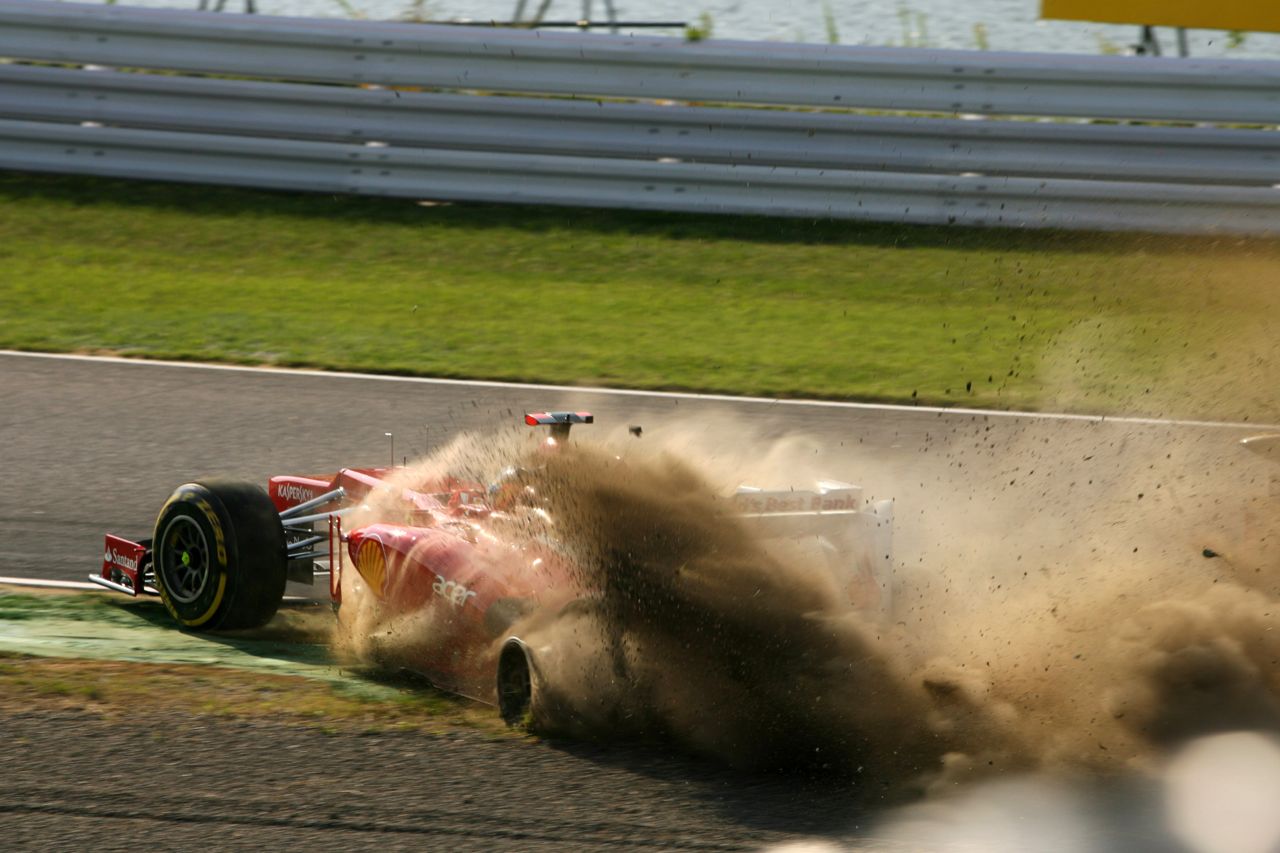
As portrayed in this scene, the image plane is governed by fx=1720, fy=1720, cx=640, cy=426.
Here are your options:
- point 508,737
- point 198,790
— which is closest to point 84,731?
point 198,790

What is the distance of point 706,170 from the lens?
12.5 m

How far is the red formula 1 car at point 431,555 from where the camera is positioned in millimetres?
5422

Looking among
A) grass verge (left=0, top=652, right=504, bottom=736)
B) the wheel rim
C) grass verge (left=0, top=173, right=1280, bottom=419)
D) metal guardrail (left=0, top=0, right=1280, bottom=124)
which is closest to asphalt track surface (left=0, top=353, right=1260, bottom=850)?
grass verge (left=0, top=652, right=504, bottom=736)

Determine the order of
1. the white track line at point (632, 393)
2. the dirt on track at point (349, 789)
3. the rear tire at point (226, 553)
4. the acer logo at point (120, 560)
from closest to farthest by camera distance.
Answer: the dirt on track at point (349, 789)
the rear tire at point (226, 553)
the acer logo at point (120, 560)
the white track line at point (632, 393)

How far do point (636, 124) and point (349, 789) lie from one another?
851 cm

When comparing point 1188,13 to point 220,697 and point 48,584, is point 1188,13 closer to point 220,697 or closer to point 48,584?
point 48,584

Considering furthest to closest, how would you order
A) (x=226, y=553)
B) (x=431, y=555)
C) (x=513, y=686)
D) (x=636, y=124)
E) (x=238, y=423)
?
(x=636, y=124), (x=238, y=423), (x=226, y=553), (x=431, y=555), (x=513, y=686)

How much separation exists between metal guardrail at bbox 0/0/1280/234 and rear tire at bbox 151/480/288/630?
685cm

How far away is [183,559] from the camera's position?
20.7 ft

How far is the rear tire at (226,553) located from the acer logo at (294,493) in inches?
23.0

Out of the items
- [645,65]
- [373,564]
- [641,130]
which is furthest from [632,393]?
[645,65]

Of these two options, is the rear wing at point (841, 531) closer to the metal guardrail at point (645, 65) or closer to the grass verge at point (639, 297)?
the grass verge at point (639, 297)

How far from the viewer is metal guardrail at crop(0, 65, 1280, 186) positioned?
12.0 m

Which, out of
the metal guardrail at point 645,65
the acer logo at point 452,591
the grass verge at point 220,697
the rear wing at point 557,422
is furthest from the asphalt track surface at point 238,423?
the metal guardrail at point 645,65
